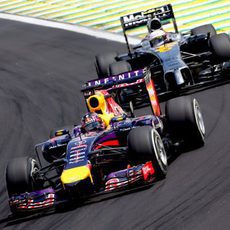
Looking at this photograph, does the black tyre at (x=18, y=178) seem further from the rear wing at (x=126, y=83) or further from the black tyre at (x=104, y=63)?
the black tyre at (x=104, y=63)

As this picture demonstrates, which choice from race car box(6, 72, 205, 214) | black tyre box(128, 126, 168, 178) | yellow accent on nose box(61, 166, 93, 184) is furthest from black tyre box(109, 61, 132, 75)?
yellow accent on nose box(61, 166, 93, 184)

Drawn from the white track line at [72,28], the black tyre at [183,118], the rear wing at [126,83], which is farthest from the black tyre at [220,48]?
the white track line at [72,28]

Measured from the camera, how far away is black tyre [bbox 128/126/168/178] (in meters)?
11.2

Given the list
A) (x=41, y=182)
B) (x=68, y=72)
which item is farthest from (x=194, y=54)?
(x=41, y=182)

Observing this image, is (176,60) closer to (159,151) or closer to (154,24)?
(154,24)

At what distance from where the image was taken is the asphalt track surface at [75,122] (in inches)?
393

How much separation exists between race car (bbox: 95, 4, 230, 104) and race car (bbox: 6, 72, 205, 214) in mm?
4085

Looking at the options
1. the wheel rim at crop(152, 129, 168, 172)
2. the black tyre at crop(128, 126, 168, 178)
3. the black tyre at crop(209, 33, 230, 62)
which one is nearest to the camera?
the black tyre at crop(128, 126, 168, 178)

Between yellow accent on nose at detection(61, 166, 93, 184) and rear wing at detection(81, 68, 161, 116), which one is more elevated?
rear wing at detection(81, 68, 161, 116)

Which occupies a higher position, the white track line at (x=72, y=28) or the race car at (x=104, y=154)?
the white track line at (x=72, y=28)

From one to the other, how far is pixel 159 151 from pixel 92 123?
4.77ft

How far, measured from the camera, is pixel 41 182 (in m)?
12.2

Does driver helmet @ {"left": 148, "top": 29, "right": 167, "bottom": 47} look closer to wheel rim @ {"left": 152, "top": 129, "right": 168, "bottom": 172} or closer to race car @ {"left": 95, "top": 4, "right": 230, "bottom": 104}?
race car @ {"left": 95, "top": 4, "right": 230, "bottom": 104}

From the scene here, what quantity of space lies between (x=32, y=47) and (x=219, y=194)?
1809 cm
